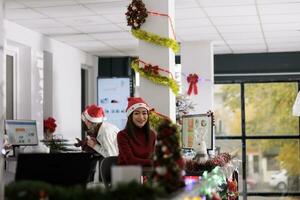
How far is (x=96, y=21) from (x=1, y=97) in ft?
A: 13.6

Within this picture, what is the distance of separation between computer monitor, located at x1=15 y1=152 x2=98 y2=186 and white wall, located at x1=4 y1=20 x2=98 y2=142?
212 inches

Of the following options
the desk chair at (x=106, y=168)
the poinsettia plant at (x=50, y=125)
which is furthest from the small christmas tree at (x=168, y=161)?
the poinsettia plant at (x=50, y=125)

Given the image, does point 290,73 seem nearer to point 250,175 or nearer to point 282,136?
point 282,136

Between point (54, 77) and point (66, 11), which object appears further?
point (54, 77)

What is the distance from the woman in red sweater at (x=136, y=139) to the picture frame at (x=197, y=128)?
1851 mm

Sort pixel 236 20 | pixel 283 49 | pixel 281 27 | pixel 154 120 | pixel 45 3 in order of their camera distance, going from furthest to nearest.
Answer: pixel 283 49 → pixel 281 27 → pixel 236 20 → pixel 45 3 → pixel 154 120

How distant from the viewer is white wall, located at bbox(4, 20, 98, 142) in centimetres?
981

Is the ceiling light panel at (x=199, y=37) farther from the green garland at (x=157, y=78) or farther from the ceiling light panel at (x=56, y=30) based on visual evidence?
the green garland at (x=157, y=78)

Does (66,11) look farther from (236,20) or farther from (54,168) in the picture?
(54,168)

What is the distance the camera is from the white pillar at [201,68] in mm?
11250

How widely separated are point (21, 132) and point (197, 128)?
8.02 feet

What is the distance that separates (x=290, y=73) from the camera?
1280cm

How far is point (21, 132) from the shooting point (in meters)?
8.38

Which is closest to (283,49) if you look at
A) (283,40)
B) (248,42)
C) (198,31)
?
(283,40)
